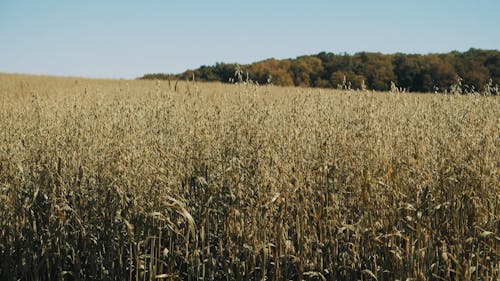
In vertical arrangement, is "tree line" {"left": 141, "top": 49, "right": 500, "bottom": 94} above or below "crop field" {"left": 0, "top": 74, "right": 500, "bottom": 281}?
above

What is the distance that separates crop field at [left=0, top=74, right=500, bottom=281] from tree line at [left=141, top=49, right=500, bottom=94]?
3289 centimetres

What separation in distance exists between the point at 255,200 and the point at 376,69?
136 feet

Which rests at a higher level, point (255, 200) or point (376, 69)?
point (376, 69)

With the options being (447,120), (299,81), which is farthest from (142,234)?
(299,81)

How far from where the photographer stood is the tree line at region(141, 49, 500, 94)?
37.8 m

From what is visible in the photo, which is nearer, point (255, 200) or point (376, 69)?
point (255, 200)

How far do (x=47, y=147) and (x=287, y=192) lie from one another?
2339 millimetres

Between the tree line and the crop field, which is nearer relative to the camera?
the crop field

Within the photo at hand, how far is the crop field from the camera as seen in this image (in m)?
2.95

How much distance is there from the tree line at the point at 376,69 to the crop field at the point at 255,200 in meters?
32.9

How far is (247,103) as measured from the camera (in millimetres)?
4152

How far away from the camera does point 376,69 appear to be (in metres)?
42.2

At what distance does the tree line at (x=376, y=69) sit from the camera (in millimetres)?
37844

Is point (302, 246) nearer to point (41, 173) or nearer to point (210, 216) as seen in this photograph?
point (210, 216)
